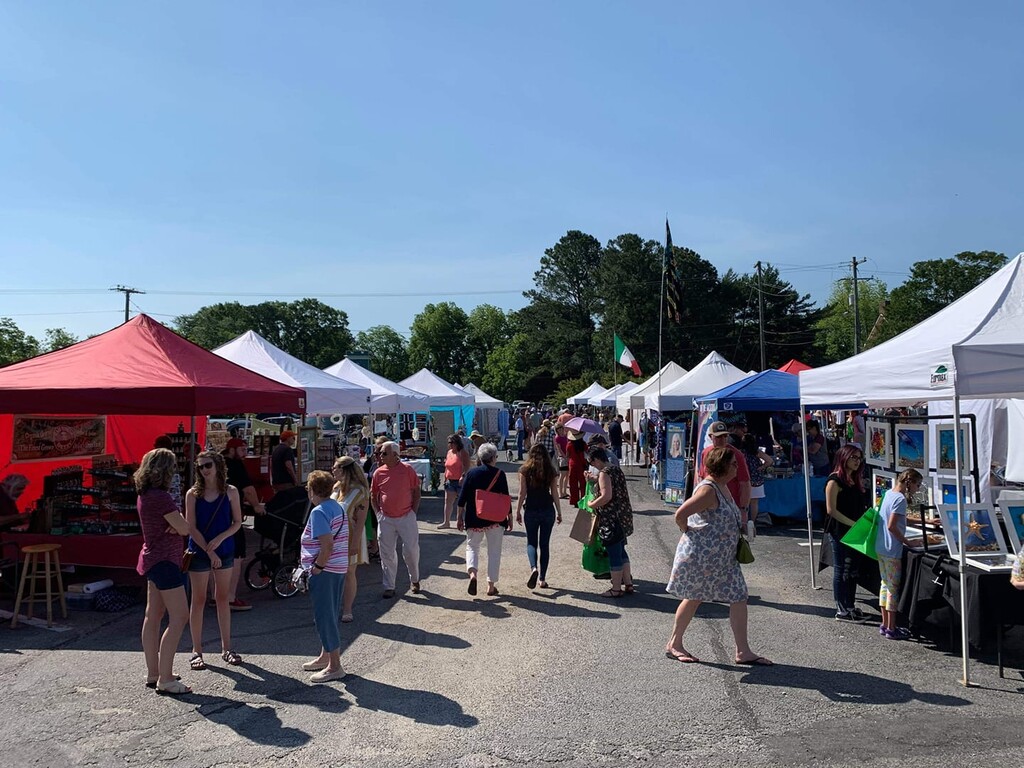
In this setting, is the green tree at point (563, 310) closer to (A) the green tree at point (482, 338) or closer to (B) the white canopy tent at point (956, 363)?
(A) the green tree at point (482, 338)

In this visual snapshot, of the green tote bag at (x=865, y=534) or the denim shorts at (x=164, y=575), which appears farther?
the green tote bag at (x=865, y=534)

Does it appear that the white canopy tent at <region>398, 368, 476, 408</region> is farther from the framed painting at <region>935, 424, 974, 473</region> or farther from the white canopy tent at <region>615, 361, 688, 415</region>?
the framed painting at <region>935, 424, 974, 473</region>

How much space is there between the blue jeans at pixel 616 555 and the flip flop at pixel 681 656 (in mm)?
1909

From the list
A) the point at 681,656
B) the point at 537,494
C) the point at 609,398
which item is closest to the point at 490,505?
the point at 537,494

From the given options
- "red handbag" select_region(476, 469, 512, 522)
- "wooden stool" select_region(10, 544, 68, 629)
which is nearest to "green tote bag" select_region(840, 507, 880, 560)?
"red handbag" select_region(476, 469, 512, 522)

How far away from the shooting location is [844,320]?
64.1 m

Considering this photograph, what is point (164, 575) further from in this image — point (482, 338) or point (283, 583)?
point (482, 338)

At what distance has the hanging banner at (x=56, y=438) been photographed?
10922mm

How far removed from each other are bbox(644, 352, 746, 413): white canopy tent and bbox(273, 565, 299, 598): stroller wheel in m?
11.6

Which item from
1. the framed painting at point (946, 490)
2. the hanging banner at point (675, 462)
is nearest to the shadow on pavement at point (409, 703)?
the framed painting at point (946, 490)

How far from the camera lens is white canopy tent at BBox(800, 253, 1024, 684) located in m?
5.44

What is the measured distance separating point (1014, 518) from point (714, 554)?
8.39 feet

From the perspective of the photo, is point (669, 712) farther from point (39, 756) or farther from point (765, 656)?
point (39, 756)

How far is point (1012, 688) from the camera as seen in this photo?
5195 mm
